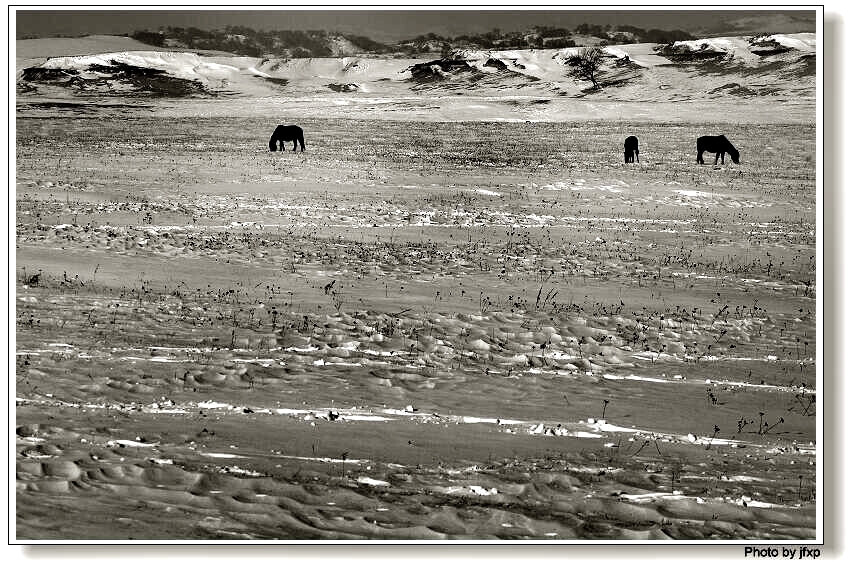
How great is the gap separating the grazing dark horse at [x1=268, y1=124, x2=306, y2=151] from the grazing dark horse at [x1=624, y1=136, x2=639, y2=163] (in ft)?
11.9

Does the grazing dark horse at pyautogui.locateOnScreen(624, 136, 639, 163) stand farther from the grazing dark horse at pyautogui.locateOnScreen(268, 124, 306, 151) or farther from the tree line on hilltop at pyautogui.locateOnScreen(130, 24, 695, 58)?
the grazing dark horse at pyautogui.locateOnScreen(268, 124, 306, 151)

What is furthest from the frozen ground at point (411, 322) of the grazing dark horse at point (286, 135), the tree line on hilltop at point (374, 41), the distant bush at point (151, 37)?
the distant bush at point (151, 37)

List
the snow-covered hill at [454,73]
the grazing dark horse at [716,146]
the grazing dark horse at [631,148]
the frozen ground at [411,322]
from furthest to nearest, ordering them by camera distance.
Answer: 1. the grazing dark horse at [716,146]
2. the grazing dark horse at [631,148]
3. the snow-covered hill at [454,73]
4. the frozen ground at [411,322]

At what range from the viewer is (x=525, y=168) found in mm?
9336

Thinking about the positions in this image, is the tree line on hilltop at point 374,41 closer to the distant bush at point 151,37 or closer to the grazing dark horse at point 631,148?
the distant bush at point 151,37

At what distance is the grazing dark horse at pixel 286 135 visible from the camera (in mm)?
9078

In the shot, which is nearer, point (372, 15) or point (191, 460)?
point (191, 460)

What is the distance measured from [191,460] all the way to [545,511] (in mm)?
2409

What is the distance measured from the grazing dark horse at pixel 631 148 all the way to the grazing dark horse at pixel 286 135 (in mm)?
3619

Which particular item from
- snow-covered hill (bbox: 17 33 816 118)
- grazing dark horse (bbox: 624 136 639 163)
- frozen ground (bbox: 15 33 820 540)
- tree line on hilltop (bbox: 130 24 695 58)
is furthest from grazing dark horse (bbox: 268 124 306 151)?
grazing dark horse (bbox: 624 136 639 163)

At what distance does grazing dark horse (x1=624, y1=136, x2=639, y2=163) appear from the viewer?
346 inches
